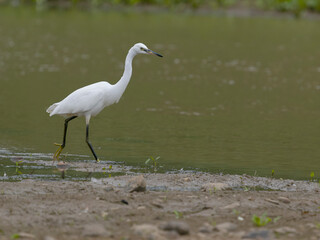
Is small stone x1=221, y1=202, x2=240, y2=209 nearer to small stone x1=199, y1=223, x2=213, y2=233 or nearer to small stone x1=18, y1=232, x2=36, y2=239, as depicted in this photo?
small stone x1=199, y1=223, x2=213, y2=233

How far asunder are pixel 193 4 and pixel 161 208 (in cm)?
3941

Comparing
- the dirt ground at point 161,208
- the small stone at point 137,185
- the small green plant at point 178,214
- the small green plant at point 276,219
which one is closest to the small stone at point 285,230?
the dirt ground at point 161,208

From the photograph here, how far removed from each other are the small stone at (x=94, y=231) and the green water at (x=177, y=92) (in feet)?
13.6

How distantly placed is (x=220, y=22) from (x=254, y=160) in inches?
1113

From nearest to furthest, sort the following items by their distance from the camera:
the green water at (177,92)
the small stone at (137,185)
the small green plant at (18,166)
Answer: the small stone at (137,185) < the small green plant at (18,166) < the green water at (177,92)

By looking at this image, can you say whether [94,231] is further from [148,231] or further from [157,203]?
[157,203]

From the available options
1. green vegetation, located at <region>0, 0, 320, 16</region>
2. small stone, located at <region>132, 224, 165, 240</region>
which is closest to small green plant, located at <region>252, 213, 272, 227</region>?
small stone, located at <region>132, 224, 165, 240</region>

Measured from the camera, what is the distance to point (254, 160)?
11.3 metres

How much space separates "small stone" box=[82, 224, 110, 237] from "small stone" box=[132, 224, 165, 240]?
0.99 ft

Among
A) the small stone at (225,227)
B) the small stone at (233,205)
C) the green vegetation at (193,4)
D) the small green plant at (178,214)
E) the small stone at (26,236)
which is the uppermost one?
the green vegetation at (193,4)

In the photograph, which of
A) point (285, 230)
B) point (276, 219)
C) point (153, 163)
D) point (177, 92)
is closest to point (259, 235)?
point (285, 230)

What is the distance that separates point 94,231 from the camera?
6305mm

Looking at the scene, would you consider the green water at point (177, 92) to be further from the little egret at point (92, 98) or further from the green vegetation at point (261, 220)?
the green vegetation at point (261, 220)

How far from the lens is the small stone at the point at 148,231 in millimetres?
6195
